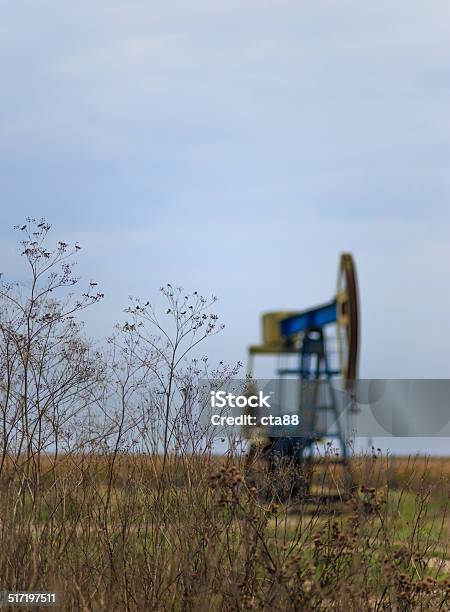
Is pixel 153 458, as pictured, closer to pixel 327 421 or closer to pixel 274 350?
pixel 327 421

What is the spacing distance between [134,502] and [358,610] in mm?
1410

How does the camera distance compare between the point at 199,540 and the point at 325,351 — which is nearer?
the point at 199,540

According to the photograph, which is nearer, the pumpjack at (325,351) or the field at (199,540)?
the field at (199,540)

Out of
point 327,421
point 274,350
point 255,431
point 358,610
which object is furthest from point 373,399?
point 358,610
